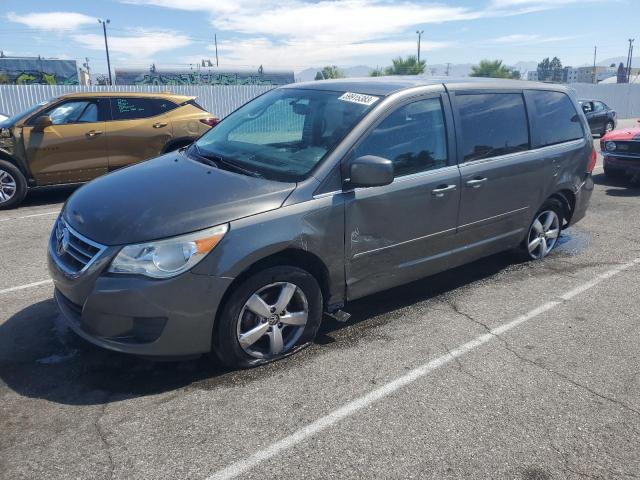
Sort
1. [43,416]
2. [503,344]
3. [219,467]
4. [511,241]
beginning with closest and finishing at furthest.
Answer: [219,467] < [43,416] < [503,344] < [511,241]

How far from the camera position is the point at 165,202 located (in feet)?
10.8

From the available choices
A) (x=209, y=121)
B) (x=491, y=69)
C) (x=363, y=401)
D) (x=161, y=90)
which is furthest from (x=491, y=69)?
(x=363, y=401)

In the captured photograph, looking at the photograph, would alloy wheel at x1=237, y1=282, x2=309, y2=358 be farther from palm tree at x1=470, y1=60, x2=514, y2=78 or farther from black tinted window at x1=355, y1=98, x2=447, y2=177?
palm tree at x1=470, y1=60, x2=514, y2=78

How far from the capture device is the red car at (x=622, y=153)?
974 cm

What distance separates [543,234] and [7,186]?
7.28m

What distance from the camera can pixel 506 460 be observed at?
2678 mm

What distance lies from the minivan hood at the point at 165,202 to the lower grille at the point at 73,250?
0.04 metres

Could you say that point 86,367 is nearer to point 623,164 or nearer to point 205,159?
point 205,159

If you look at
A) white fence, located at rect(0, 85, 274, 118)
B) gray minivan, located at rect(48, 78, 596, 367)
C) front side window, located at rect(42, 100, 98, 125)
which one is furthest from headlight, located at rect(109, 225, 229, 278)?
white fence, located at rect(0, 85, 274, 118)

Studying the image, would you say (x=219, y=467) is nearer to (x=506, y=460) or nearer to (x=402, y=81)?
(x=506, y=460)

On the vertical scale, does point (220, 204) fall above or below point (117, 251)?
above

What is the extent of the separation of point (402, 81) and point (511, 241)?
1.88 metres

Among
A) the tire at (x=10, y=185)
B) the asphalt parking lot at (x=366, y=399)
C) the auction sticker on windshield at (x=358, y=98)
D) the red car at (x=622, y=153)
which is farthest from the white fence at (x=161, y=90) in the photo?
the asphalt parking lot at (x=366, y=399)

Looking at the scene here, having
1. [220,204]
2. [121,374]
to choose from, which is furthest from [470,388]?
[121,374]
